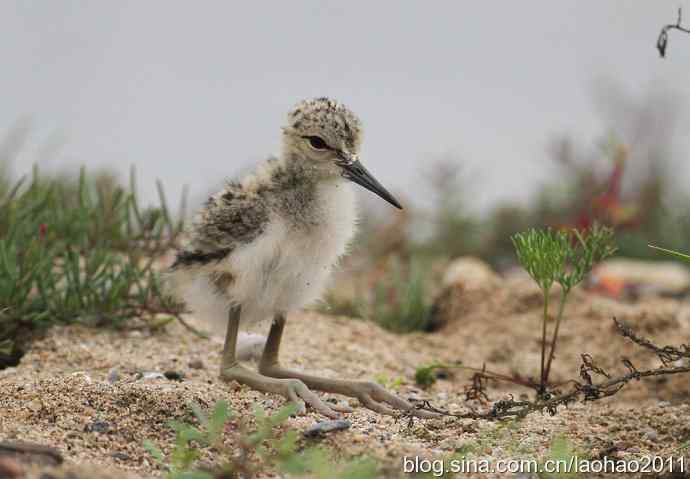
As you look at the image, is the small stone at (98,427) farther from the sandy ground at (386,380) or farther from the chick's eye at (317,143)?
the chick's eye at (317,143)

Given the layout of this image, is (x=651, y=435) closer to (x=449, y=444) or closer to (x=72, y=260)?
(x=449, y=444)

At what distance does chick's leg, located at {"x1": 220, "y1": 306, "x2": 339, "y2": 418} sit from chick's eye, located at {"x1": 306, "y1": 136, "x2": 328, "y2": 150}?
0.63 metres

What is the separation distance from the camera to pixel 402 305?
16.2ft

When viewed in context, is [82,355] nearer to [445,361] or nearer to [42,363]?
[42,363]

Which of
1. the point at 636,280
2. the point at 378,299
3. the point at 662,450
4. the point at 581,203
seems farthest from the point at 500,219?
the point at 662,450

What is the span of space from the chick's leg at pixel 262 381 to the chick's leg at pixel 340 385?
0.49ft

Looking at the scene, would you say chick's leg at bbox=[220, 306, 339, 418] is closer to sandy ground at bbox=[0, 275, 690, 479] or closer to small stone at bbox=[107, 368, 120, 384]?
sandy ground at bbox=[0, 275, 690, 479]

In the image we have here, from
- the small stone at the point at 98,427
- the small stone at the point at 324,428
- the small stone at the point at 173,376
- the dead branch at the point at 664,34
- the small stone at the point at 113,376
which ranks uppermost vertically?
the dead branch at the point at 664,34

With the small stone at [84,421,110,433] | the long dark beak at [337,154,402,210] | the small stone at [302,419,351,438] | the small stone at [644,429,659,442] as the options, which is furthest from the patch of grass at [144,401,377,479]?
the small stone at [644,429,659,442]

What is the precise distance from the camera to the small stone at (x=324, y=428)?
259 centimetres

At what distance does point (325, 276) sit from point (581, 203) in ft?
12.3

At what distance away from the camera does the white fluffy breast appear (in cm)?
305

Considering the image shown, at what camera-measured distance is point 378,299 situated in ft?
16.7

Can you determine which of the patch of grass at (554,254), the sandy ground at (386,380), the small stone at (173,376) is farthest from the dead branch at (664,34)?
the small stone at (173,376)
